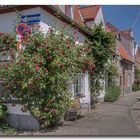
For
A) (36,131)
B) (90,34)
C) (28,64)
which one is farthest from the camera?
(90,34)

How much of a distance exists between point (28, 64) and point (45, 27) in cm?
213

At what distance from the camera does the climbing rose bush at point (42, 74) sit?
840 centimetres

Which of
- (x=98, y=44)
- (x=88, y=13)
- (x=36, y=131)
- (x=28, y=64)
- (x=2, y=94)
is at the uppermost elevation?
(x=88, y=13)

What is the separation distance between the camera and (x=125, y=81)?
2595 centimetres

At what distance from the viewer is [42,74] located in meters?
8.42

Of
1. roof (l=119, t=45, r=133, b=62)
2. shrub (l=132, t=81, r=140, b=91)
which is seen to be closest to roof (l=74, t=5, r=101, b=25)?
roof (l=119, t=45, r=133, b=62)

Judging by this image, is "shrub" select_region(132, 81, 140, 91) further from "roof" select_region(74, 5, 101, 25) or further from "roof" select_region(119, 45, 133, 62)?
"roof" select_region(74, 5, 101, 25)

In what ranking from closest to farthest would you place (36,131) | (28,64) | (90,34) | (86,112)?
(28,64)
(36,131)
(86,112)
(90,34)

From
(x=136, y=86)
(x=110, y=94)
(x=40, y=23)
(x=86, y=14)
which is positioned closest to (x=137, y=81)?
(x=136, y=86)

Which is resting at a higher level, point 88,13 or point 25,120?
point 88,13

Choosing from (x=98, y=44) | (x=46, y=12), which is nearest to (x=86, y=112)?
(x=98, y=44)

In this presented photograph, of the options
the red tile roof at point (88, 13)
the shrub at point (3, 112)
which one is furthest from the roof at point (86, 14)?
the shrub at point (3, 112)

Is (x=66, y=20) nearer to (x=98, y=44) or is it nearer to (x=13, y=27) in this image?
(x=13, y=27)

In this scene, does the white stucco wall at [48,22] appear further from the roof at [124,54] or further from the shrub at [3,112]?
the roof at [124,54]
